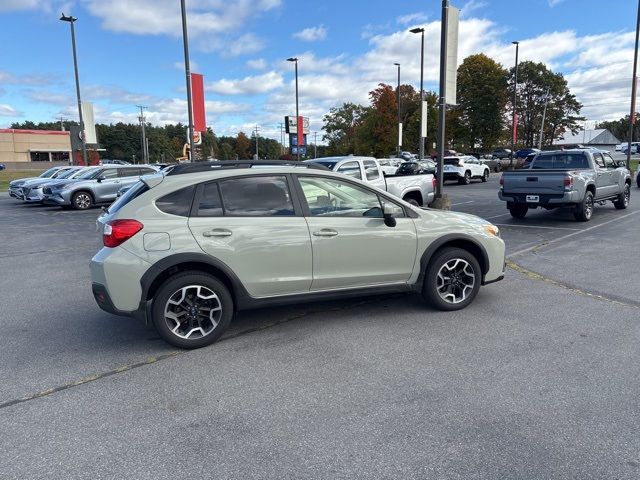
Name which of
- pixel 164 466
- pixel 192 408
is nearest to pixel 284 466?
pixel 164 466

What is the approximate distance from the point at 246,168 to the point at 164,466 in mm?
2928

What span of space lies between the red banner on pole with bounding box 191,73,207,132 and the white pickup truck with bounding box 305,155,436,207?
1158 centimetres

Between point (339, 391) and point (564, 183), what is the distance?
9996 millimetres

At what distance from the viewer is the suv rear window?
4430mm

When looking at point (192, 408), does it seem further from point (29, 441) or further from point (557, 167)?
point (557, 167)

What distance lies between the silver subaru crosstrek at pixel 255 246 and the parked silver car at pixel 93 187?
14753 millimetres

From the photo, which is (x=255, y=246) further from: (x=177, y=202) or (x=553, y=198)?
(x=553, y=198)

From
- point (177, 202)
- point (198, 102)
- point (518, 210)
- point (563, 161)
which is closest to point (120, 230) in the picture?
point (177, 202)

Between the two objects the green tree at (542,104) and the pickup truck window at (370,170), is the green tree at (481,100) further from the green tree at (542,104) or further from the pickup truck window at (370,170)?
→ the pickup truck window at (370,170)

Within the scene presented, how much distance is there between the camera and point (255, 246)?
4527 mm

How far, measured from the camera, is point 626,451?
2.84 metres

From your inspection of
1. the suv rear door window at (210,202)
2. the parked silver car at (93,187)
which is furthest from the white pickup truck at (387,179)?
the parked silver car at (93,187)

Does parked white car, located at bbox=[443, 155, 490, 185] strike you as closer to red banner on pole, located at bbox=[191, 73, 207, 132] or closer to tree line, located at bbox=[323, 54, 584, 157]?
red banner on pole, located at bbox=[191, 73, 207, 132]

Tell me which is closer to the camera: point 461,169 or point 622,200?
point 622,200
